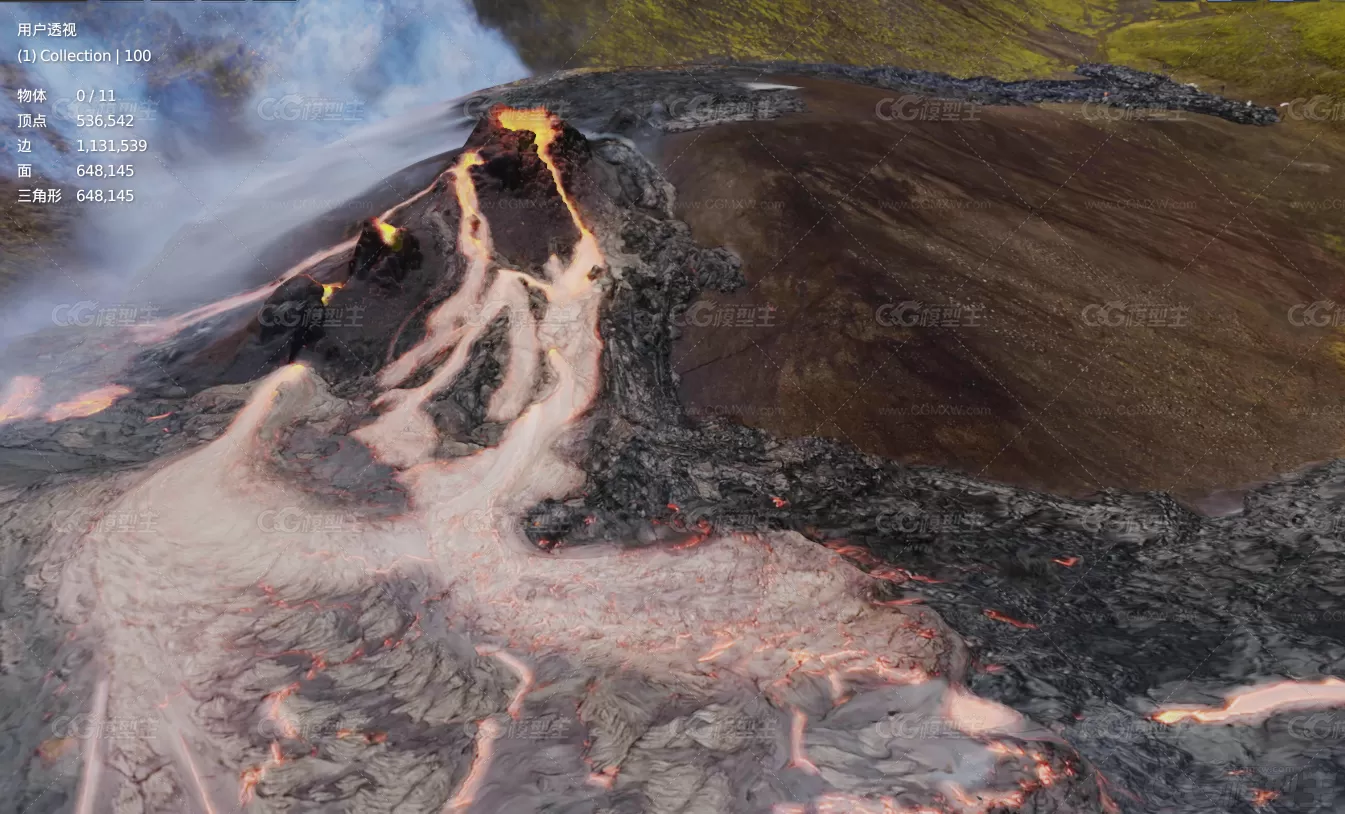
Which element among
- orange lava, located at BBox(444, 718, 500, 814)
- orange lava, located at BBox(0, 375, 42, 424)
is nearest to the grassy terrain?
orange lava, located at BBox(0, 375, 42, 424)

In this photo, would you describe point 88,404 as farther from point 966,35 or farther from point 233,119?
point 966,35

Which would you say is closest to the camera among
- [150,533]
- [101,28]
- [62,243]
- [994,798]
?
[994,798]

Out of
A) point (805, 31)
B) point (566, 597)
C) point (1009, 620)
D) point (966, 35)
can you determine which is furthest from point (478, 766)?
point (966, 35)

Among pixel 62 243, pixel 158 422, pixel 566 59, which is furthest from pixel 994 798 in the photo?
pixel 566 59

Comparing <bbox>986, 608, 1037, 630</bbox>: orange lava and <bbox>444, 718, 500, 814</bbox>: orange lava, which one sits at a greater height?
<bbox>986, 608, 1037, 630</bbox>: orange lava

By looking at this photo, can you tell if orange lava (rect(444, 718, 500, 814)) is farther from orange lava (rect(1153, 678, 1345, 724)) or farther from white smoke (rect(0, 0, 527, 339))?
white smoke (rect(0, 0, 527, 339))

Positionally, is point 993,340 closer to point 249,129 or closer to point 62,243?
point 62,243
